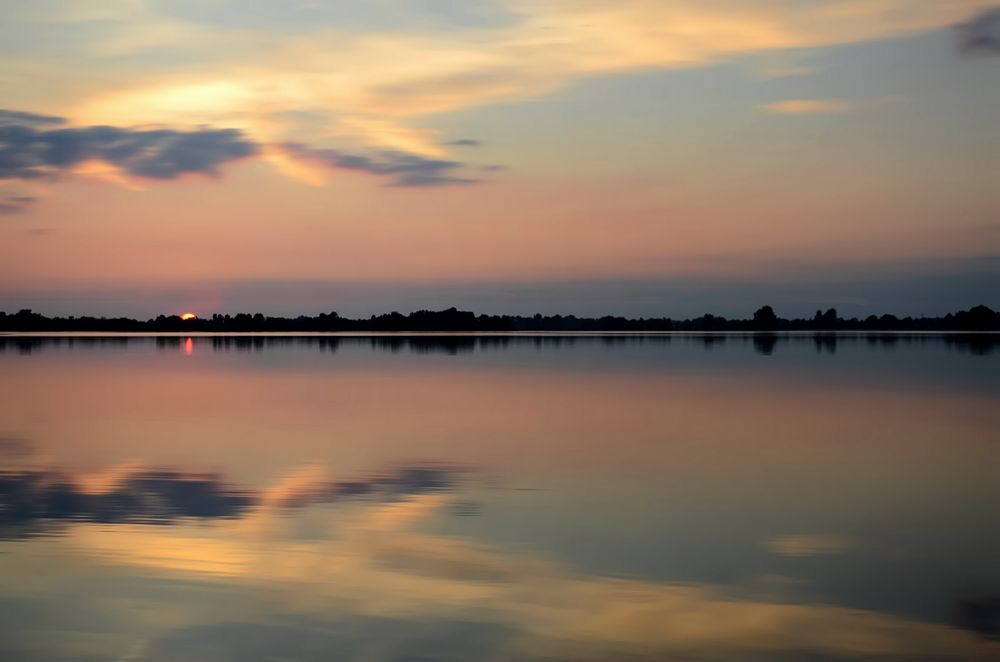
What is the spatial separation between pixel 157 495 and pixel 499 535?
5179 millimetres

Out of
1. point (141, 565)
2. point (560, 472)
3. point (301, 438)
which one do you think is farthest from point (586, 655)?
point (301, 438)

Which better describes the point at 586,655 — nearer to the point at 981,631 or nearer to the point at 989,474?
the point at 981,631

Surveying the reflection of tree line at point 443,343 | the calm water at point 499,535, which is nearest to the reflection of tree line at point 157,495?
the calm water at point 499,535

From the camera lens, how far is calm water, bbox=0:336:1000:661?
7.80 m

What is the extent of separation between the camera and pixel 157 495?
528 inches

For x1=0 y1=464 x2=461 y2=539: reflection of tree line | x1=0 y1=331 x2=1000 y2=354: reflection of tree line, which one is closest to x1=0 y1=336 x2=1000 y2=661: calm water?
x1=0 y1=464 x2=461 y2=539: reflection of tree line

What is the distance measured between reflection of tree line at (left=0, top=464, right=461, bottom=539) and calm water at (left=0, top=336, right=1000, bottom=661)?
7 centimetres

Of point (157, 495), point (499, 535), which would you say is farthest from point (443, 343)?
point (499, 535)

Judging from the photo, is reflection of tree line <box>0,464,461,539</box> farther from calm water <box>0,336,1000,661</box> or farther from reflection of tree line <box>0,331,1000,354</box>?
reflection of tree line <box>0,331,1000,354</box>

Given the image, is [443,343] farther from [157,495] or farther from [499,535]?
[499,535]

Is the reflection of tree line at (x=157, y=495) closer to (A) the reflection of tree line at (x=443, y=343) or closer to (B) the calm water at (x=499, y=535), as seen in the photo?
(B) the calm water at (x=499, y=535)

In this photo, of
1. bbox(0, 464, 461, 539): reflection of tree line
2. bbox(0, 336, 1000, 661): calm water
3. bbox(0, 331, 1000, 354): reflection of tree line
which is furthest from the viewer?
bbox(0, 331, 1000, 354): reflection of tree line

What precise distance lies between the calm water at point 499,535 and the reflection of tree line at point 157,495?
69 millimetres

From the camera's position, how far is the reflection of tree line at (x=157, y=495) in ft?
39.3
